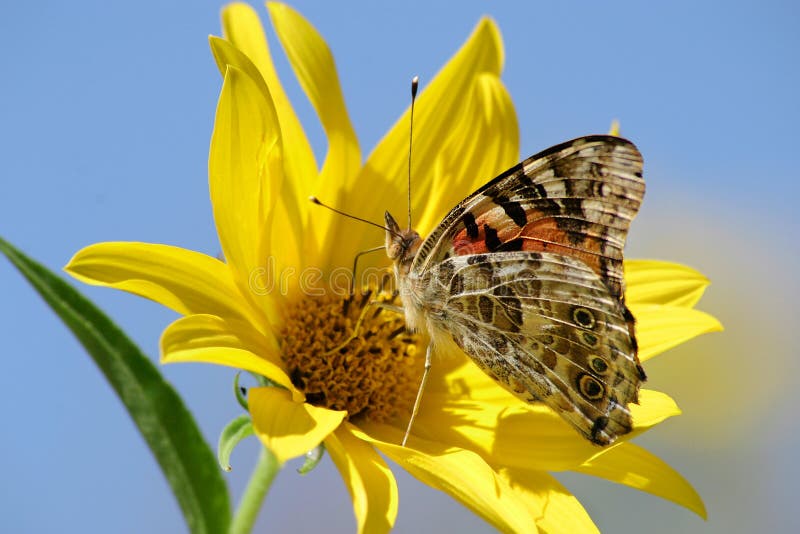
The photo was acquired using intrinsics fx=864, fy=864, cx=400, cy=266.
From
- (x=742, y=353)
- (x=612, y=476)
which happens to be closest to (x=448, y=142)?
(x=612, y=476)

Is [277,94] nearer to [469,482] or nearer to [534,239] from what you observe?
[534,239]

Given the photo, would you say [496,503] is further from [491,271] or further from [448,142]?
[448,142]

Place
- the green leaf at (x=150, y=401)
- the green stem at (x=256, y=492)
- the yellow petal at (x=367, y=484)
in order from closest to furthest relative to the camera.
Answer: the green leaf at (x=150, y=401)
the yellow petal at (x=367, y=484)
the green stem at (x=256, y=492)

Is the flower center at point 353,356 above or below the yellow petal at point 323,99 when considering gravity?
below

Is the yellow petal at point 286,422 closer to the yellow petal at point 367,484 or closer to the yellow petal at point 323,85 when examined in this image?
the yellow petal at point 367,484

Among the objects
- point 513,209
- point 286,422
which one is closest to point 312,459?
point 286,422

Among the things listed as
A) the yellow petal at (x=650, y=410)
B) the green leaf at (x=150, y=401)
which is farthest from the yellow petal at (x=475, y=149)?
the green leaf at (x=150, y=401)

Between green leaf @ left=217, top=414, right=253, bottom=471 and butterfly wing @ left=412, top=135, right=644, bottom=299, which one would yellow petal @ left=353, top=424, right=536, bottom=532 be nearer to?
green leaf @ left=217, top=414, right=253, bottom=471
